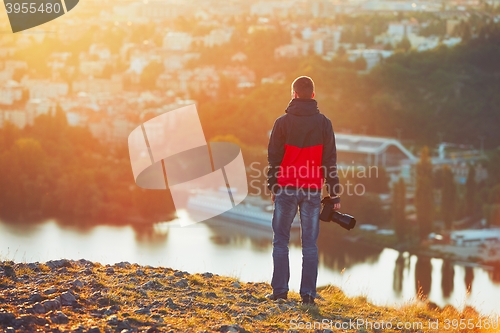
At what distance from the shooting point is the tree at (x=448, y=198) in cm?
1395

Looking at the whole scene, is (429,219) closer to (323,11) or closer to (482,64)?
(482,64)

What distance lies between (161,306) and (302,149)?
50 centimetres

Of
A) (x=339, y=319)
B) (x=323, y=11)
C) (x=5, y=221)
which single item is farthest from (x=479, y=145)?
(x=323, y=11)

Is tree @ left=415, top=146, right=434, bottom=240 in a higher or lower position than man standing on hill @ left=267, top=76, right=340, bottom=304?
lower

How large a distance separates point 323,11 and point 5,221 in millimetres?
35720

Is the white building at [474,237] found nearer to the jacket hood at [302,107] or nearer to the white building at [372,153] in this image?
the white building at [372,153]

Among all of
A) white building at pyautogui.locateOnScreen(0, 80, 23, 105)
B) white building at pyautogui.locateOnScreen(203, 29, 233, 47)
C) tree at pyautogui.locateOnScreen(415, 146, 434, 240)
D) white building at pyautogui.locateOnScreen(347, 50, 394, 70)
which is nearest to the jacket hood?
tree at pyautogui.locateOnScreen(415, 146, 434, 240)

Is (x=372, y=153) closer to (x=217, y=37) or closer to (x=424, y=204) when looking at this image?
(x=424, y=204)

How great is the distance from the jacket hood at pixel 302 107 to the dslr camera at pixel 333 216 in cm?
21

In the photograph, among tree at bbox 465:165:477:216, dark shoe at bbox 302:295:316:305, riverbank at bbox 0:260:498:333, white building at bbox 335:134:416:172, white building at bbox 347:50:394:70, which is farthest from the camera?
white building at bbox 347:50:394:70

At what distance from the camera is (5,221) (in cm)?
1204

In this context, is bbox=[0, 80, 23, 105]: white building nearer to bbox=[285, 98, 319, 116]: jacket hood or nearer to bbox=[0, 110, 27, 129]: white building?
bbox=[0, 110, 27, 129]: white building

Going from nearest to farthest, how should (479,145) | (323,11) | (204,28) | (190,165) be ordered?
1. (190,165)
2. (479,145)
3. (204,28)
4. (323,11)

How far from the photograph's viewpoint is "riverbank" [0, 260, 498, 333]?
5.91ft
